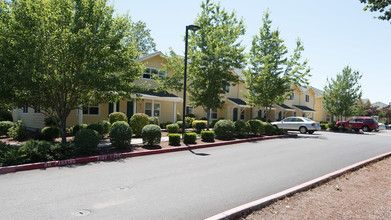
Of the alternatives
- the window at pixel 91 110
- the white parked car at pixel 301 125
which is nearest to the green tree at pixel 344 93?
the white parked car at pixel 301 125

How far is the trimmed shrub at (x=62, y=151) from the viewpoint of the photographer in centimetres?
840

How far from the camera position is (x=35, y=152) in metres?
7.96

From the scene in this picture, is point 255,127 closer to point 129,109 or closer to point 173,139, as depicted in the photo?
point 173,139

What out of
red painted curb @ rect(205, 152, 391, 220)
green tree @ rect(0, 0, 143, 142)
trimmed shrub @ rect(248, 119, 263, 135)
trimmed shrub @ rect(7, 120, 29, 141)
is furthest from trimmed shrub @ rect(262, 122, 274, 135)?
trimmed shrub @ rect(7, 120, 29, 141)

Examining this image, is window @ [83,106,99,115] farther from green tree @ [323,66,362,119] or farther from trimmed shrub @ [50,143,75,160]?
green tree @ [323,66,362,119]

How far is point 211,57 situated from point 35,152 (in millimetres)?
11551

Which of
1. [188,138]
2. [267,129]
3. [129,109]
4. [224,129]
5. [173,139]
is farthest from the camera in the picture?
[129,109]

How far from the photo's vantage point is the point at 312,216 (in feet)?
14.4

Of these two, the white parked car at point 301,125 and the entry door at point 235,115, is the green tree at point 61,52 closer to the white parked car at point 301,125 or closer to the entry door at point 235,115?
the white parked car at point 301,125

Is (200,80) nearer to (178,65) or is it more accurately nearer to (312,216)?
(178,65)

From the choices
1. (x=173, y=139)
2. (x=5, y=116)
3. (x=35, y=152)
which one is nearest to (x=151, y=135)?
(x=173, y=139)

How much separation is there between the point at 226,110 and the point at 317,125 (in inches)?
384

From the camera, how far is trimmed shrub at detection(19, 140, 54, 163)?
779 centimetres

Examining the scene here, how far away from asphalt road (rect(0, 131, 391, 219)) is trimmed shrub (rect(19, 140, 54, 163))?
74cm
